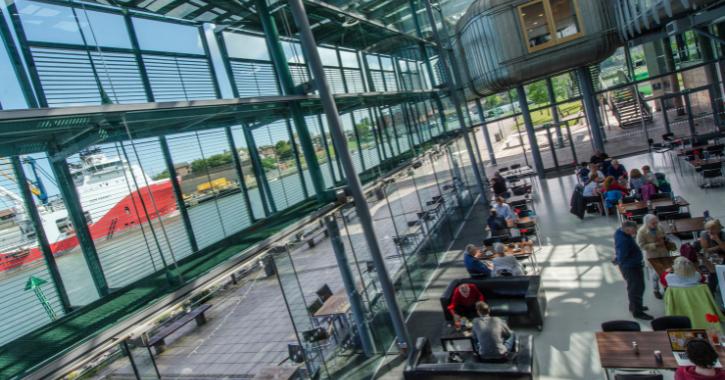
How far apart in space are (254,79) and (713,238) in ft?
→ 24.6

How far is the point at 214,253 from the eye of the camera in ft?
15.4

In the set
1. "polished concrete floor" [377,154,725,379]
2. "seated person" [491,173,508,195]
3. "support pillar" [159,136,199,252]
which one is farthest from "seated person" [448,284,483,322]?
"seated person" [491,173,508,195]

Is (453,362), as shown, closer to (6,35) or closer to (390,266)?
(390,266)

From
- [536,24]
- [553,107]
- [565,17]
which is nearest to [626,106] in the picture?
[553,107]

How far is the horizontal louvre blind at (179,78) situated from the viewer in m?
4.52

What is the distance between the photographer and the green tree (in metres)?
6.19

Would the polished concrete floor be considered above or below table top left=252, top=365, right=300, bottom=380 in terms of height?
below

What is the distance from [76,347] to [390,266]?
21.7 ft

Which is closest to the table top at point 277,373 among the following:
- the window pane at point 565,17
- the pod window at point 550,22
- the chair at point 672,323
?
the chair at point 672,323

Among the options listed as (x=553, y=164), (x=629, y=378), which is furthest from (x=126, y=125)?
(x=553, y=164)

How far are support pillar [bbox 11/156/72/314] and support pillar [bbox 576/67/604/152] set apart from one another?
64.5 feet

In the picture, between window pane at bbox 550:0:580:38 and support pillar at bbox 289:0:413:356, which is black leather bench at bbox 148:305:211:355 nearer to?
support pillar at bbox 289:0:413:356

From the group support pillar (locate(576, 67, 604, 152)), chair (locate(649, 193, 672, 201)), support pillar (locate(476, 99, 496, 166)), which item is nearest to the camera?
chair (locate(649, 193, 672, 201))

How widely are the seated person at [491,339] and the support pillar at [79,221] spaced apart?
15.3ft
